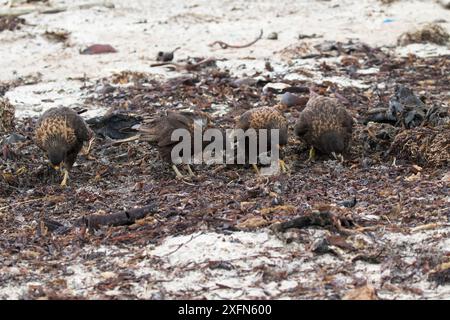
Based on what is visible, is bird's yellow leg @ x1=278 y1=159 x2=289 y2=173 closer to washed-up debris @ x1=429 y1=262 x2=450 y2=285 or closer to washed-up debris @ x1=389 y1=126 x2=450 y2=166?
washed-up debris @ x1=389 y1=126 x2=450 y2=166

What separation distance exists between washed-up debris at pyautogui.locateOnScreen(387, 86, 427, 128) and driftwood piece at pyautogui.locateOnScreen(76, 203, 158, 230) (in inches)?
116

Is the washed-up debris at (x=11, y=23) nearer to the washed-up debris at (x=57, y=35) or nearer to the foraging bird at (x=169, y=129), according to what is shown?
the washed-up debris at (x=57, y=35)

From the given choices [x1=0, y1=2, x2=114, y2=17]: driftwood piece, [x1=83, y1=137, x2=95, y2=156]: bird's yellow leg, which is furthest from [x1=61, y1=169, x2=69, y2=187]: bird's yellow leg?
[x1=0, y1=2, x2=114, y2=17]: driftwood piece

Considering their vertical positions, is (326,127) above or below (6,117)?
above

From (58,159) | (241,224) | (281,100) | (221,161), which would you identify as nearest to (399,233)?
(241,224)

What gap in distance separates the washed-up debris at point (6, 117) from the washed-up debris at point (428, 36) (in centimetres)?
525

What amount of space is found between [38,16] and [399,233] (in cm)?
892

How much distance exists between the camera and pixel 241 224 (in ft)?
20.6

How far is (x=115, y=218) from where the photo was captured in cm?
670

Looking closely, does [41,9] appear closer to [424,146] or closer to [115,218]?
[424,146]

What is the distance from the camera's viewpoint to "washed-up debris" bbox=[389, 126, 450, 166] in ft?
25.6

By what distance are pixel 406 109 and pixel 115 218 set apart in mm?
3408

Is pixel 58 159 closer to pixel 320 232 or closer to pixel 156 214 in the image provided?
pixel 156 214

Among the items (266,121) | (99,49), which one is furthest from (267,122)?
(99,49)
